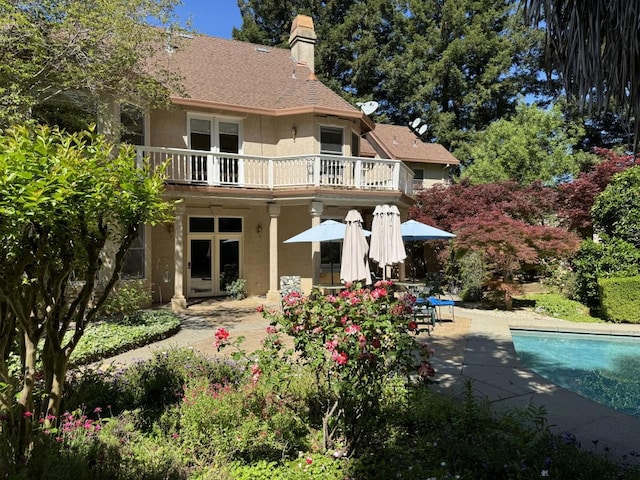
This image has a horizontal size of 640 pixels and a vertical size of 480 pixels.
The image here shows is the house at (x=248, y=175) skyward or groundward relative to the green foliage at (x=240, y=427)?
skyward

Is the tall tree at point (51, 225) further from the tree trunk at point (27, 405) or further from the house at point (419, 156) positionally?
the house at point (419, 156)

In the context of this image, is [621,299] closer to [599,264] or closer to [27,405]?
[599,264]

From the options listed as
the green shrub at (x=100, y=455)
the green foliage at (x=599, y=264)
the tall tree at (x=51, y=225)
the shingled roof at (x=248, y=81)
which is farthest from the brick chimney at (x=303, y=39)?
the green shrub at (x=100, y=455)

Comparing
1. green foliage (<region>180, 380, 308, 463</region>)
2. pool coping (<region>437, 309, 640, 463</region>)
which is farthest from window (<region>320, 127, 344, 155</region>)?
green foliage (<region>180, 380, 308, 463</region>)

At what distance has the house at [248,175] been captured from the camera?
13461mm

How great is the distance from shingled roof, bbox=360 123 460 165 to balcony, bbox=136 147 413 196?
9.39 meters

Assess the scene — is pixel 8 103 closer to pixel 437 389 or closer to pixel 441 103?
pixel 437 389

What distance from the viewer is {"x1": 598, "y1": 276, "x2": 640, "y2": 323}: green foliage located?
→ 438 inches

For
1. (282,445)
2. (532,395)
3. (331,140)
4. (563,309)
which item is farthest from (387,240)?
(331,140)

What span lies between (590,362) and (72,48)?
13.6m

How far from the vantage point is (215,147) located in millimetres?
14453

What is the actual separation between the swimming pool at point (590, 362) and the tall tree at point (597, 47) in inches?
191

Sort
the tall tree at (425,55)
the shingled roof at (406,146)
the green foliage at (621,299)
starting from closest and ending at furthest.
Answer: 1. the green foliage at (621,299)
2. the shingled roof at (406,146)
3. the tall tree at (425,55)

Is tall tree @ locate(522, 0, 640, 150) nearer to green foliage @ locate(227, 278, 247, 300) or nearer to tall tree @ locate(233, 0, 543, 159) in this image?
green foliage @ locate(227, 278, 247, 300)
